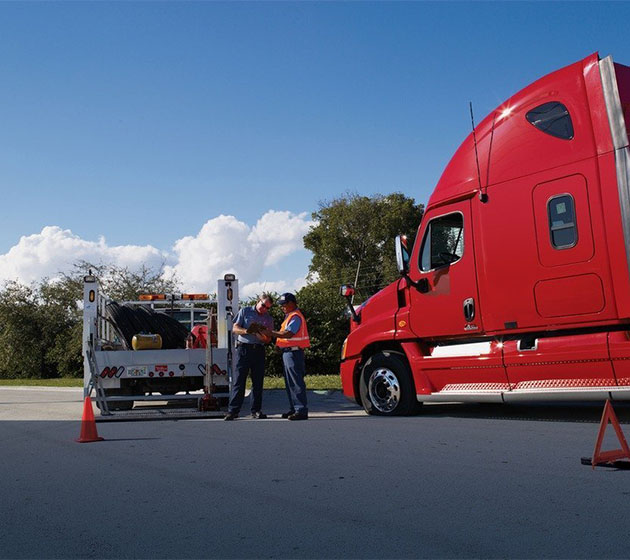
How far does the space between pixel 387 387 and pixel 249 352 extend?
207cm

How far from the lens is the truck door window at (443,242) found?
8891mm

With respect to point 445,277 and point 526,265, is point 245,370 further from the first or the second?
point 526,265

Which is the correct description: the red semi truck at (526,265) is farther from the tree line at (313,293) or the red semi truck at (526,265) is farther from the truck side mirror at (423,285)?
the tree line at (313,293)

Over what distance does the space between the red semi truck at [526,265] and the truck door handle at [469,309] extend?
0.01 meters

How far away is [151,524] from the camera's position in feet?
13.5

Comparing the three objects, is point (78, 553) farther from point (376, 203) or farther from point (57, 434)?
point (376, 203)

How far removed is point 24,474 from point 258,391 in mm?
4726

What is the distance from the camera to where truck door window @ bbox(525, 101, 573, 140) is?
25.7ft

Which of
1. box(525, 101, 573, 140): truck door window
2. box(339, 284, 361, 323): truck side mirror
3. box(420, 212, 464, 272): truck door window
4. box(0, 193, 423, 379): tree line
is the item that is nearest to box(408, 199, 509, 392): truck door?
box(420, 212, 464, 272): truck door window

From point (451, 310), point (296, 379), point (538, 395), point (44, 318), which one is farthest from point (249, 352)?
point (44, 318)

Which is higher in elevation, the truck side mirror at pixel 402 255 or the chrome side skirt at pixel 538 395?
the truck side mirror at pixel 402 255

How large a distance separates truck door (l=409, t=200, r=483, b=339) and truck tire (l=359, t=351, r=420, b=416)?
61cm

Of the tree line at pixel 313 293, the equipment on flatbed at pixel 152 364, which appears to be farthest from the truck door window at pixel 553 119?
the tree line at pixel 313 293

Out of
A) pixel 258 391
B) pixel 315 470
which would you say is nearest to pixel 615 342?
pixel 315 470
